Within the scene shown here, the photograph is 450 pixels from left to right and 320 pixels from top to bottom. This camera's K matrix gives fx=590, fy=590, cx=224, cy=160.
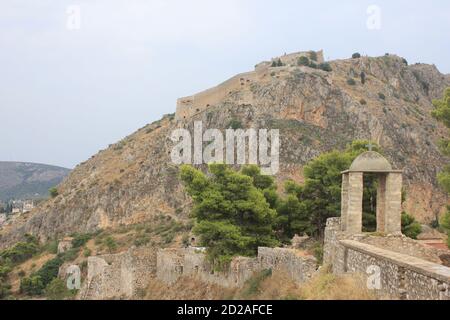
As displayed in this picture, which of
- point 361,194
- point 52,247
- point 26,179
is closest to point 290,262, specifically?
point 361,194

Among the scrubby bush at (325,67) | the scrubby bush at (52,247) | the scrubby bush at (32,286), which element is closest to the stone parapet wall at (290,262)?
the scrubby bush at (32,286)

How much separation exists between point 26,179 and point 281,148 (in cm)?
11585

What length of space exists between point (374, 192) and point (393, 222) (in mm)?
6184

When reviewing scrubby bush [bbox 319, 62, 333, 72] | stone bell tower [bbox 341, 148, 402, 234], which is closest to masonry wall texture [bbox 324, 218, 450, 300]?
stone bell tower [bbox 341, 148, 402, 234]

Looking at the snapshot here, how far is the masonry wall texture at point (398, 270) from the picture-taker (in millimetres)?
8242

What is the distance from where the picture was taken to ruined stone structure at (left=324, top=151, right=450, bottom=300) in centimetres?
940

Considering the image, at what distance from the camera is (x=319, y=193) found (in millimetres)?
25609

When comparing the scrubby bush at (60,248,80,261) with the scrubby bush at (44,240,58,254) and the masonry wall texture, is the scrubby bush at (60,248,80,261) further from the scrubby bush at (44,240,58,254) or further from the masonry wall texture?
the masonry wall texture

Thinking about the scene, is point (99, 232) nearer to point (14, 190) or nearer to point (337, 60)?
point (337, 60)

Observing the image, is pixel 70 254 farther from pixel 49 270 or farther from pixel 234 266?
pixel 234 266

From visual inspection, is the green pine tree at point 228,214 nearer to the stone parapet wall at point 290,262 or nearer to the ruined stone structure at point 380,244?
the stone parapet wall at point 290,262

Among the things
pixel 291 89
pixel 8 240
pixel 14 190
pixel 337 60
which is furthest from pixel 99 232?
pixel 14 190

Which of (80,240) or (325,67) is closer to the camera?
(80,240)

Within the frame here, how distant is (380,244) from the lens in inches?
567
